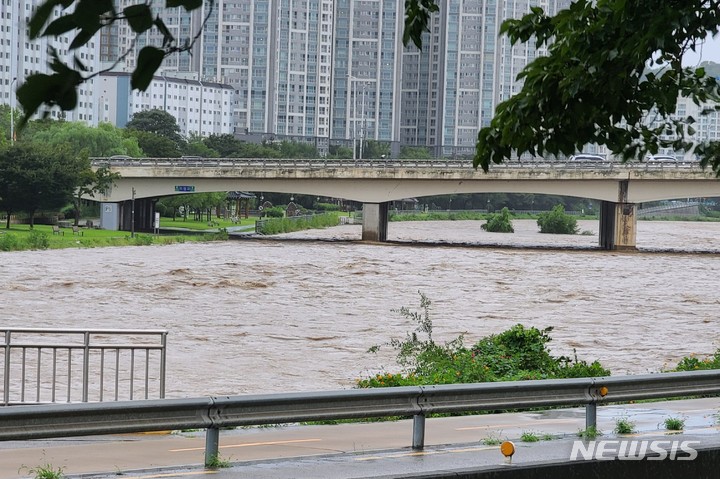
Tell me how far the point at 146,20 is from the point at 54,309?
111 ft

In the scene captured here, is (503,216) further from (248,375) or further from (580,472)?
(580,472)

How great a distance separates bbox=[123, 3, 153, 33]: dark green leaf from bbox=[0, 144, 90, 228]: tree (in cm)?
7150

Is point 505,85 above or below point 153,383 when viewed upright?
above

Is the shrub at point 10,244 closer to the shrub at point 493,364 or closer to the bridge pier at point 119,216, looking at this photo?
the bridge pier at point 119,216

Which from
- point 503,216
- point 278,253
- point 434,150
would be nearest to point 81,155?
point 278,253

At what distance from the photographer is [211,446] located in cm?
860

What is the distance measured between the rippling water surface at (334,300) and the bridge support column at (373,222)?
3.85 metres

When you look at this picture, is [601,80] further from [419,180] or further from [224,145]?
[224,145]

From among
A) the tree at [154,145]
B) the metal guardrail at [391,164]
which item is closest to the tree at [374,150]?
the tree at [154,145]

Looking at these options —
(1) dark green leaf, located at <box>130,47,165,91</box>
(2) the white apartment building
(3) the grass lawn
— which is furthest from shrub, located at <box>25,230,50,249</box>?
(2) the white apartment building

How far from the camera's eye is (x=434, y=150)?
188m

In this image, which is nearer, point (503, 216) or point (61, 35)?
point (61, 35)

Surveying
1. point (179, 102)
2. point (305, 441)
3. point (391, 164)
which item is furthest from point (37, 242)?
point (179, 102)

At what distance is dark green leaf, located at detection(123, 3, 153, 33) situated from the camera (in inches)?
101
